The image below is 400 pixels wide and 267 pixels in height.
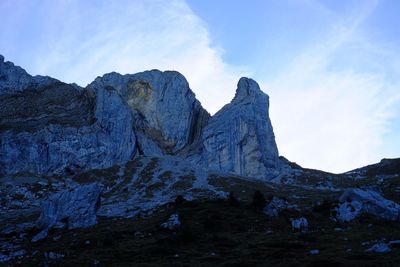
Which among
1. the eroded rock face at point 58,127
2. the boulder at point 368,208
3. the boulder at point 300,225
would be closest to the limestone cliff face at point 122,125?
the eroded rock face at point 58,127

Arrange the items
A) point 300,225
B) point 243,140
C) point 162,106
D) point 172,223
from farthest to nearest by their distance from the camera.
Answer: point 162,106
point 243,140
point 172,223
point 300,225

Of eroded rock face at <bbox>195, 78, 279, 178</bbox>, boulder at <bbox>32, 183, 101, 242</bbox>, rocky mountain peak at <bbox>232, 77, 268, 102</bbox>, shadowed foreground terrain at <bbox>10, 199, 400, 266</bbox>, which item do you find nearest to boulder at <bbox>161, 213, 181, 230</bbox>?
shadowed foreground terrain at <bbox>10, 199, 400, 266</bbox>

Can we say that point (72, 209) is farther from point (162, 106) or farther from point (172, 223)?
point (162, 106)

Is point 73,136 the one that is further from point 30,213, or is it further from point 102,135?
point 30,213

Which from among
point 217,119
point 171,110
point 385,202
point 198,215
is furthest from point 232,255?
point 171,110

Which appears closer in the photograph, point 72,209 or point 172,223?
point 172,223

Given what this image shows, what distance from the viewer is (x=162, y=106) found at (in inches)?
7382

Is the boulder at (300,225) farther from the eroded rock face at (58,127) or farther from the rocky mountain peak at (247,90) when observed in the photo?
the rocky mountain peak at (247,90)

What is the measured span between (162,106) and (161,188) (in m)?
74.0

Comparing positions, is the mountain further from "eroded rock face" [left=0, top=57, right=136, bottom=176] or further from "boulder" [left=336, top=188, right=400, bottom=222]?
"eroded rock face" [left=0, top=57, right=136, bottom=176]

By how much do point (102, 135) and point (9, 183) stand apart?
41.7m

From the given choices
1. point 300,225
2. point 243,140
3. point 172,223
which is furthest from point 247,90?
point 300,225

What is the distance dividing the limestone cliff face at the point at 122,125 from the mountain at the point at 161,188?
0.42 metres

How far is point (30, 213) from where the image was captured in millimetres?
93312
